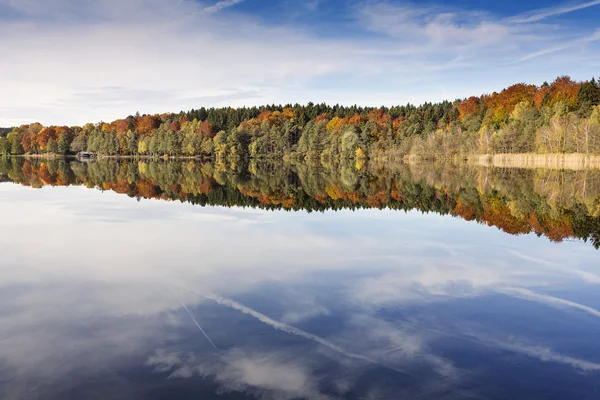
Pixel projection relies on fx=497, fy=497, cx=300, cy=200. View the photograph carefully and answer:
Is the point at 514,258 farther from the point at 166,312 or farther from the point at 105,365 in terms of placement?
the point at 105,365

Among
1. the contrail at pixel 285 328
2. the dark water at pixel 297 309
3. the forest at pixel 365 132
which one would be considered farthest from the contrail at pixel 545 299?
the forest at pixel 365 132

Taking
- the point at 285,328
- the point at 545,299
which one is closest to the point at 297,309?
the point at 285,328

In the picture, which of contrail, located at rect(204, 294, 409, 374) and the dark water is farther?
contrail, located at rect(204, 294, 409, 374)

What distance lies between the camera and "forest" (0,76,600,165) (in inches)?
3253

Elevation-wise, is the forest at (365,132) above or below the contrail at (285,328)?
above

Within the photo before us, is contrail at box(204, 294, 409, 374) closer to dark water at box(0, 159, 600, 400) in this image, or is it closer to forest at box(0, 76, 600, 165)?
dark water at box(0, 159, 600, 400)

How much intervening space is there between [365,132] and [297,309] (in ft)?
368

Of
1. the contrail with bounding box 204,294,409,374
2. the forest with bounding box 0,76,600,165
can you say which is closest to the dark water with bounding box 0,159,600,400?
the contrail with bounding box 204,294,409,374

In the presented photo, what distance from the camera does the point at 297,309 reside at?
9.27m

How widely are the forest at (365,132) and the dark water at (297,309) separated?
59.1 m

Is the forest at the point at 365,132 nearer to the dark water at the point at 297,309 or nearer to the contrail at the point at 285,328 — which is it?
the dark water at the point at 297,309

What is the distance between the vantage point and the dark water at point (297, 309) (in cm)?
650

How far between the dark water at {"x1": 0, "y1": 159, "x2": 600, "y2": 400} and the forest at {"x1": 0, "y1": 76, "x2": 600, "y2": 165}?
59.1 metres

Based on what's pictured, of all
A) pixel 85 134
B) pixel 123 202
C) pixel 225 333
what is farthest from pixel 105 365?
pixel 85 134
